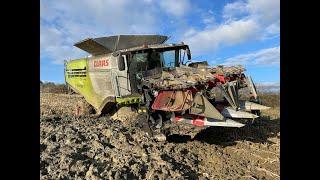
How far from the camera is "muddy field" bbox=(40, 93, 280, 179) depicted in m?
6.29

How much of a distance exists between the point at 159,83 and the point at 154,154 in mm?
2125

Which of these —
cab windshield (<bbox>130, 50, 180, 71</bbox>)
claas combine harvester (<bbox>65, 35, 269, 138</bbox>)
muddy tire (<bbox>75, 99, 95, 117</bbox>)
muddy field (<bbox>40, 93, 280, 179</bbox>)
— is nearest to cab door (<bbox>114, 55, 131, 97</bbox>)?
claas combine harvester (<bbox>65, 35, 269, 138</bbox>)

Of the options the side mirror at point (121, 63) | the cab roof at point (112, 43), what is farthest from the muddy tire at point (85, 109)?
the side mirror at point (121, 63)

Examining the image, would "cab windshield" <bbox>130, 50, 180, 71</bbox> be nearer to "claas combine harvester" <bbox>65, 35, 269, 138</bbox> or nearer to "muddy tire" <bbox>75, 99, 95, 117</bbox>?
"claas combine harvester" <bbox>65, 35, 269, 138</bbox>

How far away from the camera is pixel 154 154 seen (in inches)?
299

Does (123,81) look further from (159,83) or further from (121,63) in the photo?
(159,83)

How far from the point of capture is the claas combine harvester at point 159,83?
835 centimetres

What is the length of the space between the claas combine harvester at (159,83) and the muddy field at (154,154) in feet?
1.87

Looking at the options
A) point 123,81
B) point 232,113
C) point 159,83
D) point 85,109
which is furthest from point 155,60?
point 85,109

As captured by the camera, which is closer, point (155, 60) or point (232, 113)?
point (232, 113)
